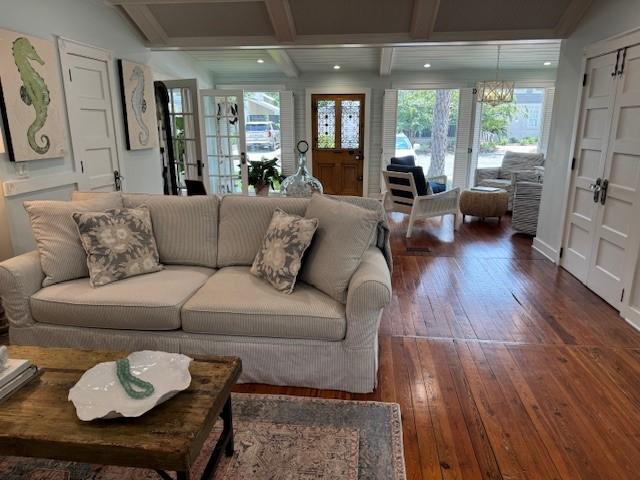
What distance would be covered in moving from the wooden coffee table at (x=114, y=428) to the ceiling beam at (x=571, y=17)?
425cm

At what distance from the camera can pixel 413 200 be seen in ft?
18.1

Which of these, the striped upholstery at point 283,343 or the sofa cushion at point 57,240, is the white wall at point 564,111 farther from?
the sofa cushion at point 57,240

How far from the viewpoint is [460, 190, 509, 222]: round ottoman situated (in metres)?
6.04

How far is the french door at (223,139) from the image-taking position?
5953mm

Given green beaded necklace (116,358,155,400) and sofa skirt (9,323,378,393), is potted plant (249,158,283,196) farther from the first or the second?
green beaded necklace (116,358,155,400)

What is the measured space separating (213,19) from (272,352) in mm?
3534

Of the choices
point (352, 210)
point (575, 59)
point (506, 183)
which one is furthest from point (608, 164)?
point (506, 183)

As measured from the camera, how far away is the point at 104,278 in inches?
95.2

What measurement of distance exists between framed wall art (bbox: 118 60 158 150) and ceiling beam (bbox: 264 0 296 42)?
1455 millimetres

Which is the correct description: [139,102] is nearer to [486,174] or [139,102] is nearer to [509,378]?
[509,378]

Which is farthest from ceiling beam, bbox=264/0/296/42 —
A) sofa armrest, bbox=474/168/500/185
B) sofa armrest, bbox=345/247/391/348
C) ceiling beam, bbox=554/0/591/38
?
sofa armrest, bbox=474/168/500/185

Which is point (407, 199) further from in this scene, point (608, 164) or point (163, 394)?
point (163, 394)

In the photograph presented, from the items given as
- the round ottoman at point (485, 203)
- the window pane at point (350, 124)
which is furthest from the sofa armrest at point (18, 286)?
the window pane at point (350, 124)

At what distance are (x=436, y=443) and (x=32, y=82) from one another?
11.3 ft
